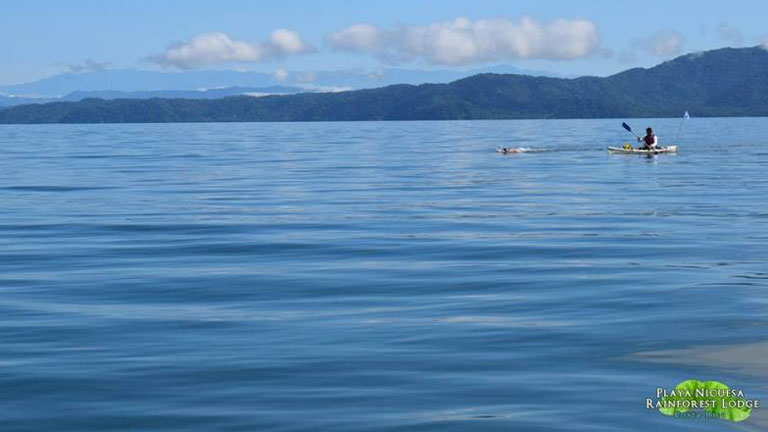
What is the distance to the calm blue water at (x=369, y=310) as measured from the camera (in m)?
12.2

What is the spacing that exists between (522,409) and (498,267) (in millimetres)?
10645

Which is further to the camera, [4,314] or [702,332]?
[4,314]

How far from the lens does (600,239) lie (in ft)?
90.2

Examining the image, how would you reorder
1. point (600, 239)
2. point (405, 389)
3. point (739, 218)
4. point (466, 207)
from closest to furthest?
1. point (405, 389)
2. point (600, 239)
3. point (739, 218)
4. point (466, 207)

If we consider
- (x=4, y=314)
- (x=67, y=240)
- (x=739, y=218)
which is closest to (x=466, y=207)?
(x=739, y=218)

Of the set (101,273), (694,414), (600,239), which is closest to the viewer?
(694,414)

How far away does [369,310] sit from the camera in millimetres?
17859

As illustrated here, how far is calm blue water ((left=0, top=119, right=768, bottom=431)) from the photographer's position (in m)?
12.2

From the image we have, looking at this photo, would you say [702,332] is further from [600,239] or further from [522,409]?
[600,239]

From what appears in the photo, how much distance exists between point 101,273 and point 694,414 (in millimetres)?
13365

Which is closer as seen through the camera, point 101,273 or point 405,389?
point 405,389

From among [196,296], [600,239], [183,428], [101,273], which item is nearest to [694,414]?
[183,428]

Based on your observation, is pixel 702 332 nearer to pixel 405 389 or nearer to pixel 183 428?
pixel 405 389

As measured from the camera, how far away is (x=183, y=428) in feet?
37.3
